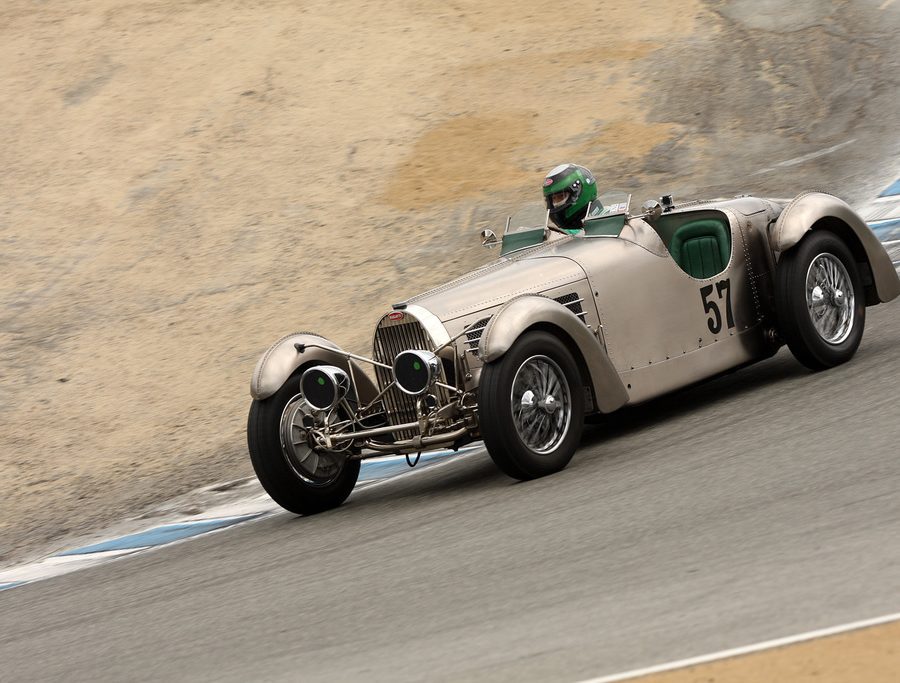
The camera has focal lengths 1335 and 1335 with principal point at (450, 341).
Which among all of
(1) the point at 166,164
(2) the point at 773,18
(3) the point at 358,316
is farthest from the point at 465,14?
(3) the point at 358,316

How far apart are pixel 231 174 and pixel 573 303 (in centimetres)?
1303

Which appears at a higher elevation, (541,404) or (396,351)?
(396,351)

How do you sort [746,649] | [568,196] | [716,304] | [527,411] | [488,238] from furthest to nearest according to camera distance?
1. [488,238]
2. [568,196]
3. [716,304]
4. [527,411]
5. [746,649]

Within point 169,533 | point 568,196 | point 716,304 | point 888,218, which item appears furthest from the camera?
point 888,218

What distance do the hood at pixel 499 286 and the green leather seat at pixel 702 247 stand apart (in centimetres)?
124

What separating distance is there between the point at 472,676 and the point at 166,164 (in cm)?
1729

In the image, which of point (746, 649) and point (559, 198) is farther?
point (559, 198)

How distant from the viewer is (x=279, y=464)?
24.9ft

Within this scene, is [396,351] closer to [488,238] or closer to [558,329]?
[558,329]

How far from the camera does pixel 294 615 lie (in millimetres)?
5617

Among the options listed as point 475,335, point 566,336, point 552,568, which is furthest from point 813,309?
point 552,568

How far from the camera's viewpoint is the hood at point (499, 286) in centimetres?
757

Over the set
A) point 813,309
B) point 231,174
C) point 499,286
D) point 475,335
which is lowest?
point 813,309

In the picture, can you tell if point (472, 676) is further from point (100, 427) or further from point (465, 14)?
point (465, 14)
